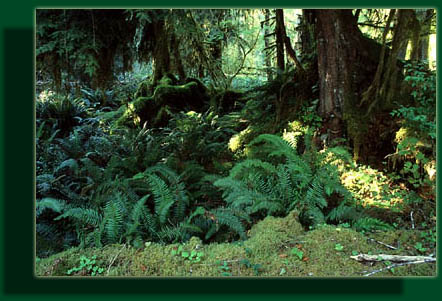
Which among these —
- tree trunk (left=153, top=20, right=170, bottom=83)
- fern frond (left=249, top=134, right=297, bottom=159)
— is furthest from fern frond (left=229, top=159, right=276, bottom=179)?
tree trunk (left=153, top=20, right=170, bottom=83)

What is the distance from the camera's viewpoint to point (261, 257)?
2.92 meters

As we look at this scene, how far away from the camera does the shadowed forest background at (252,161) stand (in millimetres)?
2996

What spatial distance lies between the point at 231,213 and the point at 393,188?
6.85 ft

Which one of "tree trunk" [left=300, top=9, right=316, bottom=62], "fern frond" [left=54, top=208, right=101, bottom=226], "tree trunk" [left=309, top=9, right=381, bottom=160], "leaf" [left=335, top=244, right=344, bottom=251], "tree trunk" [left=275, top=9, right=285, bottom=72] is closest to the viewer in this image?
"leaf" [left=335, top=244, right=344, bottom=251]

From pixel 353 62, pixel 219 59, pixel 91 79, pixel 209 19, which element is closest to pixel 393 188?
pixel 353 62

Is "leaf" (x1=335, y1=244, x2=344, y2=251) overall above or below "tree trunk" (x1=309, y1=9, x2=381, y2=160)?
below

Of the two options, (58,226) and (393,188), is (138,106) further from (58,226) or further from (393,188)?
(393,188)

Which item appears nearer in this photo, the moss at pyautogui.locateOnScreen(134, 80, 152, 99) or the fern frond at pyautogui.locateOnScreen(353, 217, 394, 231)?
the fern frond at pyautogui.locateOnScreen(353, 217, 394, 231)

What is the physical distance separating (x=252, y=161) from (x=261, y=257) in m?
1.18

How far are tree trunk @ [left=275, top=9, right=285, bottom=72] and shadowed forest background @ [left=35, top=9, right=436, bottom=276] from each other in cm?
4

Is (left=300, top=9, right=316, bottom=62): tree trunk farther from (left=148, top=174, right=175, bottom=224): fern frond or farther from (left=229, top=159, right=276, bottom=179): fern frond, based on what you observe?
(left=148, top=174, right=175, bottom=224): fern frond

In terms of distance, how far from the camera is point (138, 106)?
7062 millimetres

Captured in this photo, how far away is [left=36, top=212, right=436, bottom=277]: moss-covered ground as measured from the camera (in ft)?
9.20

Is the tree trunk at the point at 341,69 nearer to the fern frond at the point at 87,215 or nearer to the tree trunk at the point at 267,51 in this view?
the tree trunk at the point at 267,51
